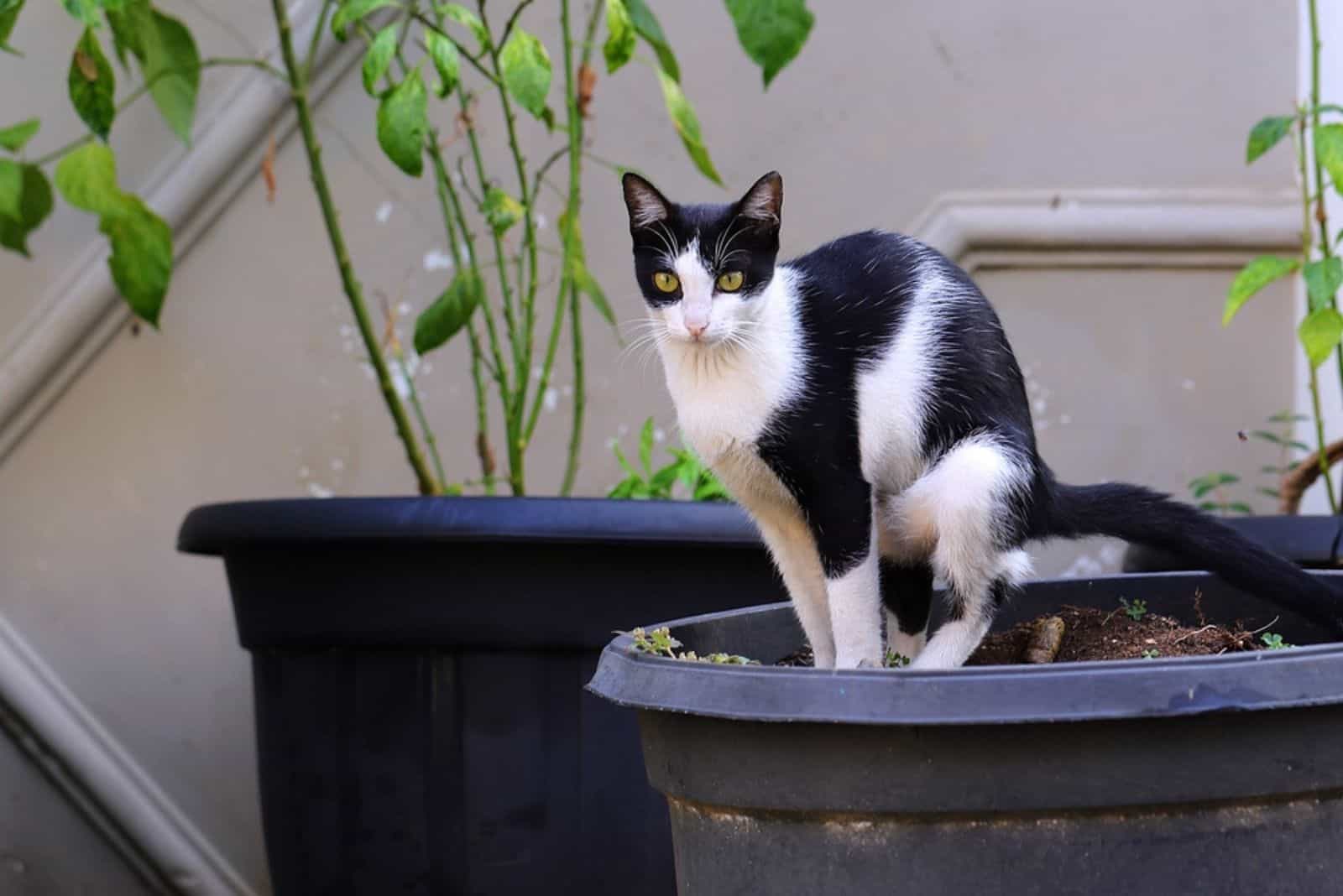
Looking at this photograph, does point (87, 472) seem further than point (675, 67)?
Yes

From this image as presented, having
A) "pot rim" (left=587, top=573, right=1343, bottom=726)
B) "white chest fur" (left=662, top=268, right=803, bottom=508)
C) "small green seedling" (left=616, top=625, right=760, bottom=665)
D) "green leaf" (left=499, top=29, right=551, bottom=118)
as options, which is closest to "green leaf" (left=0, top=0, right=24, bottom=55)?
"green leaf" (left=499, top=29, right=551, bottom=118)

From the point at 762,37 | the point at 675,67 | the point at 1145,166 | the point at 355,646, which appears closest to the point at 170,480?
the point at 355,646

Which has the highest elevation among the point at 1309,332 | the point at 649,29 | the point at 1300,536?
the point at 649,29

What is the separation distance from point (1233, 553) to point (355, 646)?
29.3 inches

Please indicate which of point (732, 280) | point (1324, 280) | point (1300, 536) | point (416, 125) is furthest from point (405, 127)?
point (1300, 536)

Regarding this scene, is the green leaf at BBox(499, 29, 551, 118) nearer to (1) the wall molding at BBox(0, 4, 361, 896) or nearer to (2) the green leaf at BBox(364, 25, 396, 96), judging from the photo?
(2) the green leaf at BBox(364, 25, 396, 96)

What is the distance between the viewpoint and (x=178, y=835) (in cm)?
185

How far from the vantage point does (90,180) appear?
1.36 metres

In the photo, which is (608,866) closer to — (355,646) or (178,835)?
(355,646)

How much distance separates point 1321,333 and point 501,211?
2.44 feet

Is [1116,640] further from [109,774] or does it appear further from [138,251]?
[109,774]

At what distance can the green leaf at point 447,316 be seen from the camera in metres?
1.42

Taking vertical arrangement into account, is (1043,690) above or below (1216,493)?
above

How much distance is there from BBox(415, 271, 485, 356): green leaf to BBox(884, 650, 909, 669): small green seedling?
0.60 meters
